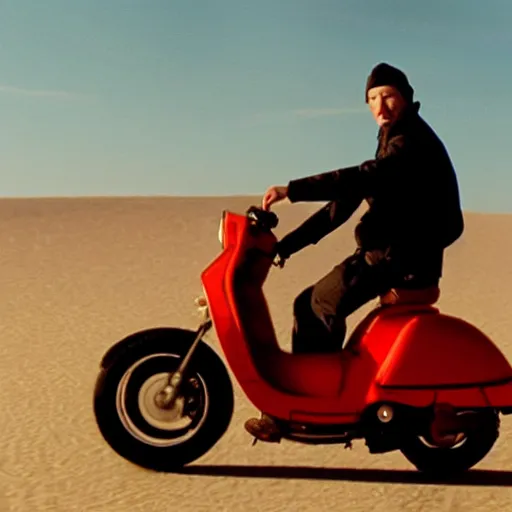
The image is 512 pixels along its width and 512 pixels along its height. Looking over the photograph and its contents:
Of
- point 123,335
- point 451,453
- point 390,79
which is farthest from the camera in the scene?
point 123,335

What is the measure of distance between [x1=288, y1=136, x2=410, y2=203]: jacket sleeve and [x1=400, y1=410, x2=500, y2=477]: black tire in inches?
45.0

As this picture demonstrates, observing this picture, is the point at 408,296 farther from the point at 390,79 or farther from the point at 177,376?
the point at 177,376

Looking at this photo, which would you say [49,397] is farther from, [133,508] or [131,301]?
[131,301]

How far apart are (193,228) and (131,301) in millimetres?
8588

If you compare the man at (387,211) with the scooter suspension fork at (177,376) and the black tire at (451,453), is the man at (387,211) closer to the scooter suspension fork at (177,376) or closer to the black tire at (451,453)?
the scooter suspension fork at (177,376)

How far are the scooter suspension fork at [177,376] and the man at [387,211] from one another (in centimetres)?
35

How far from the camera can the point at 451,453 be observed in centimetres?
507

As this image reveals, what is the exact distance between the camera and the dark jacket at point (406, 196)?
4660mm

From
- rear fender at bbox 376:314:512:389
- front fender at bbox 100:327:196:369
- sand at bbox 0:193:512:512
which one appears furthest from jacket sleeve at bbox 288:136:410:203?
sand at bbox 0:193:512:512

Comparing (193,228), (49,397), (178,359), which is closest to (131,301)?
(49,397)

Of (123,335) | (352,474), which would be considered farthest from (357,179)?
(123,335)

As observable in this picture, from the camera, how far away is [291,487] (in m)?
4.89

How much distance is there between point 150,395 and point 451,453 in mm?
1354

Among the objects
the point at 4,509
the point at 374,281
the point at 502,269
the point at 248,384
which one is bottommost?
the point at 4,509
